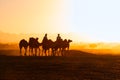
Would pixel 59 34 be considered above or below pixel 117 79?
above

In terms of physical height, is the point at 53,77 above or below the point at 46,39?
below

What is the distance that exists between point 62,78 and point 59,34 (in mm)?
38510

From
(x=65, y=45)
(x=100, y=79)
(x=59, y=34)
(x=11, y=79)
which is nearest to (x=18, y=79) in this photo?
(x=11, y=79)

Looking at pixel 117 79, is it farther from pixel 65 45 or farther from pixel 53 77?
pixel 65 45

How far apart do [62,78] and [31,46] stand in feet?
131

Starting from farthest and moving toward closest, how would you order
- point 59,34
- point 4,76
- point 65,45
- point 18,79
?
point 65,45 → point 59,34 → point 4,76 → point 18,79

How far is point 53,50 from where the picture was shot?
7406 centimetres

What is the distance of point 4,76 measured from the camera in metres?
30.4

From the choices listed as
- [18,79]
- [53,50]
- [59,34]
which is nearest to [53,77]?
[18,79]

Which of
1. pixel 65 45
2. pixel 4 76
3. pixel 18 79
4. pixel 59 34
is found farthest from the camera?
pixel 65 45

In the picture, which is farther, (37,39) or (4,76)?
(37,39)

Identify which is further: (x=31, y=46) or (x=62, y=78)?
(x=31, y=46)

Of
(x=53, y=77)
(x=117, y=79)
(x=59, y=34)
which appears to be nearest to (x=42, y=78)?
(x=53, y=77)

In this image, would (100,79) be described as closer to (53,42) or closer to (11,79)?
(11,79)
